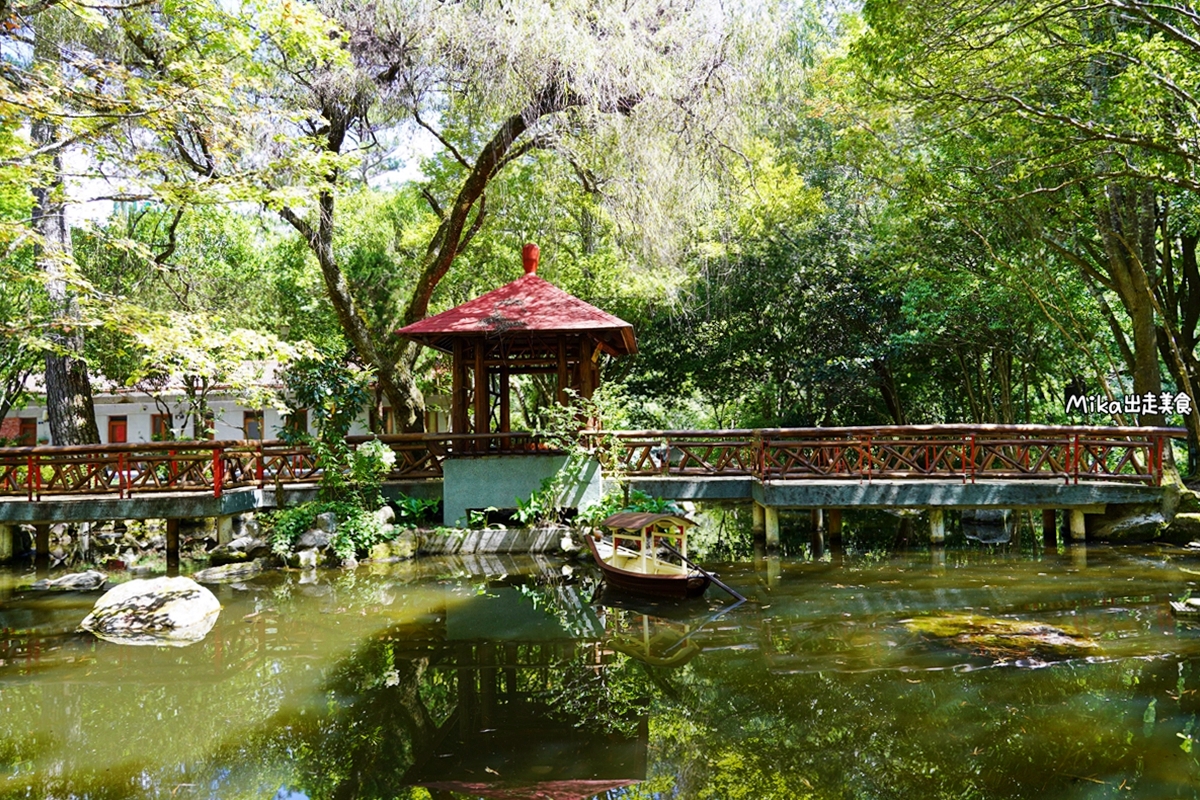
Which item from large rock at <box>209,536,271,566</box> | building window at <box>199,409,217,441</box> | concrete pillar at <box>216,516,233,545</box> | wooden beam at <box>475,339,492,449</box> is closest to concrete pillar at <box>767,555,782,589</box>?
wooden beam at <box>475,339,492,449</box>

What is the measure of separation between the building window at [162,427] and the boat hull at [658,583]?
15325 mm

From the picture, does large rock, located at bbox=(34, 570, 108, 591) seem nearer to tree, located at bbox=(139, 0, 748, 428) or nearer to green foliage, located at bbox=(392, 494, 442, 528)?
green foliage, located at bbox=(392, 494, 442, 528)

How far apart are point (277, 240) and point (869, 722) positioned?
878 inches

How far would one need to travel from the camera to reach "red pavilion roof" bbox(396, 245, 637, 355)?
12672mm

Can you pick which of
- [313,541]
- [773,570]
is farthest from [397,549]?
[773,570]

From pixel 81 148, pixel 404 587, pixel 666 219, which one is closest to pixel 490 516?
pixel 404 587

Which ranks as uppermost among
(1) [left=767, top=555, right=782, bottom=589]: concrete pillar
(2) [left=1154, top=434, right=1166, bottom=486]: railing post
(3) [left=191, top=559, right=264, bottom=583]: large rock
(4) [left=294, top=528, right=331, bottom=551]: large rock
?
(2) [left=1154, top=434, right=1166, bottom=486]: railing post

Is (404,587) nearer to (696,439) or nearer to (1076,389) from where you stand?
(696,439)

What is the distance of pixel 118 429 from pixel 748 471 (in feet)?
66.9

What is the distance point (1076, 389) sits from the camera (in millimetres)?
20000

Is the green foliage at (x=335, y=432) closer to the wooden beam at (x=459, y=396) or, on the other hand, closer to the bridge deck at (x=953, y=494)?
the wooden beam at (x=459, y=396)

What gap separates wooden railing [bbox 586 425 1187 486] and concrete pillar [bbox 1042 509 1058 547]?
101cm

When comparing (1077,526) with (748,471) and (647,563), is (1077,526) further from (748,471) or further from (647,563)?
(647,563)

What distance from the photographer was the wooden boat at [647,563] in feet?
29.8
